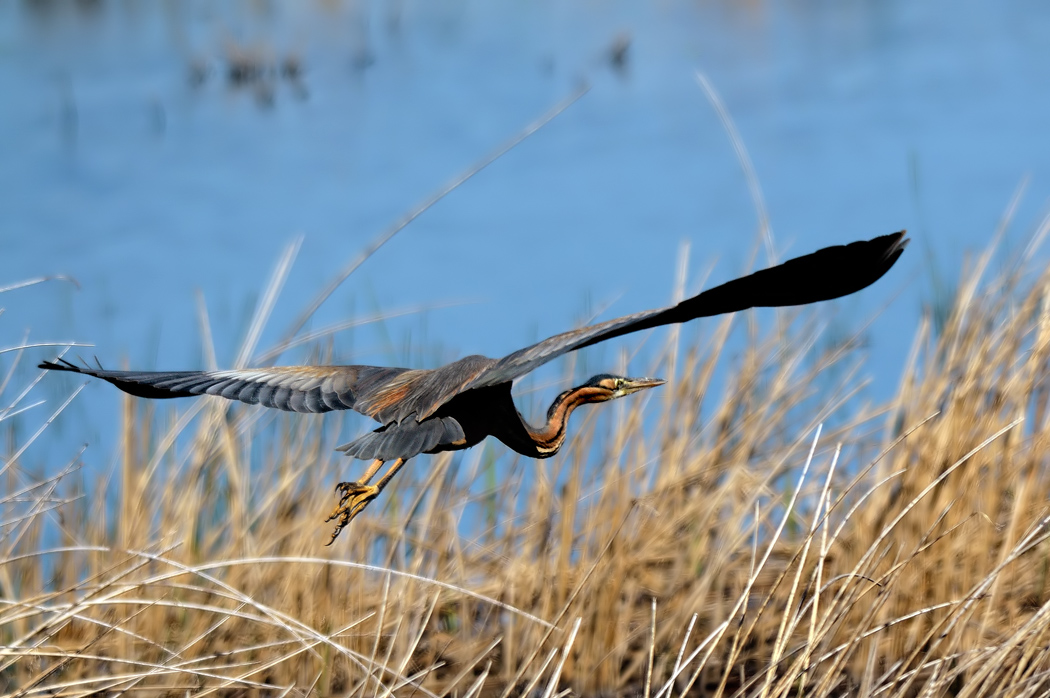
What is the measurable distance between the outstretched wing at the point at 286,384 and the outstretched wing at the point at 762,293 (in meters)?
0.21

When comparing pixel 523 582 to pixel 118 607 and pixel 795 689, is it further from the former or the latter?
pixel 118 607

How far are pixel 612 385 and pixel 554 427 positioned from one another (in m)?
0.08

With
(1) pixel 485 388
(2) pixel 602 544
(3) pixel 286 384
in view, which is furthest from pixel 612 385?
(2) pixel 602 544

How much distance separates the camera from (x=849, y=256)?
3.45 ft

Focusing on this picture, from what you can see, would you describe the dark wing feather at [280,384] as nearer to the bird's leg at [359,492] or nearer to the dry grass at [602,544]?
the bird's leg at [359,492]

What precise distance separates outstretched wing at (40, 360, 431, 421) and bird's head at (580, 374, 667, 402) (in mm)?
181

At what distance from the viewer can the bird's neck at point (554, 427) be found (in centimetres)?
116

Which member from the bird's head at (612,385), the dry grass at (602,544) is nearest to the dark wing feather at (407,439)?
the bird's head at (612,385)

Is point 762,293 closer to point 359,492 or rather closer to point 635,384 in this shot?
point 635,384

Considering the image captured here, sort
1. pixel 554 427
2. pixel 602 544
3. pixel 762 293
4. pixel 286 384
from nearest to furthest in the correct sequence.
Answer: pixel 762 293, pixel 554 427, pixel 286 384, pixel 602 544

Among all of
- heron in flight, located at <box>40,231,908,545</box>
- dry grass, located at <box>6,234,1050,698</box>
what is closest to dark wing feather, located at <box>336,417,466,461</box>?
heron in flight, located at <box>40,231,908,545</box>

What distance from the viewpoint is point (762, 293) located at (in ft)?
3.42

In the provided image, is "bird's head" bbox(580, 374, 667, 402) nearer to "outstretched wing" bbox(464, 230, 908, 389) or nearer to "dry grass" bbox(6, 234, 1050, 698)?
"outstretched wing" bbox(464, 230, 908, 389)

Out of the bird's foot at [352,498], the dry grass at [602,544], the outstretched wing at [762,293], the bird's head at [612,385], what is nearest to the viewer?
the outstretched wing at [762,293]
